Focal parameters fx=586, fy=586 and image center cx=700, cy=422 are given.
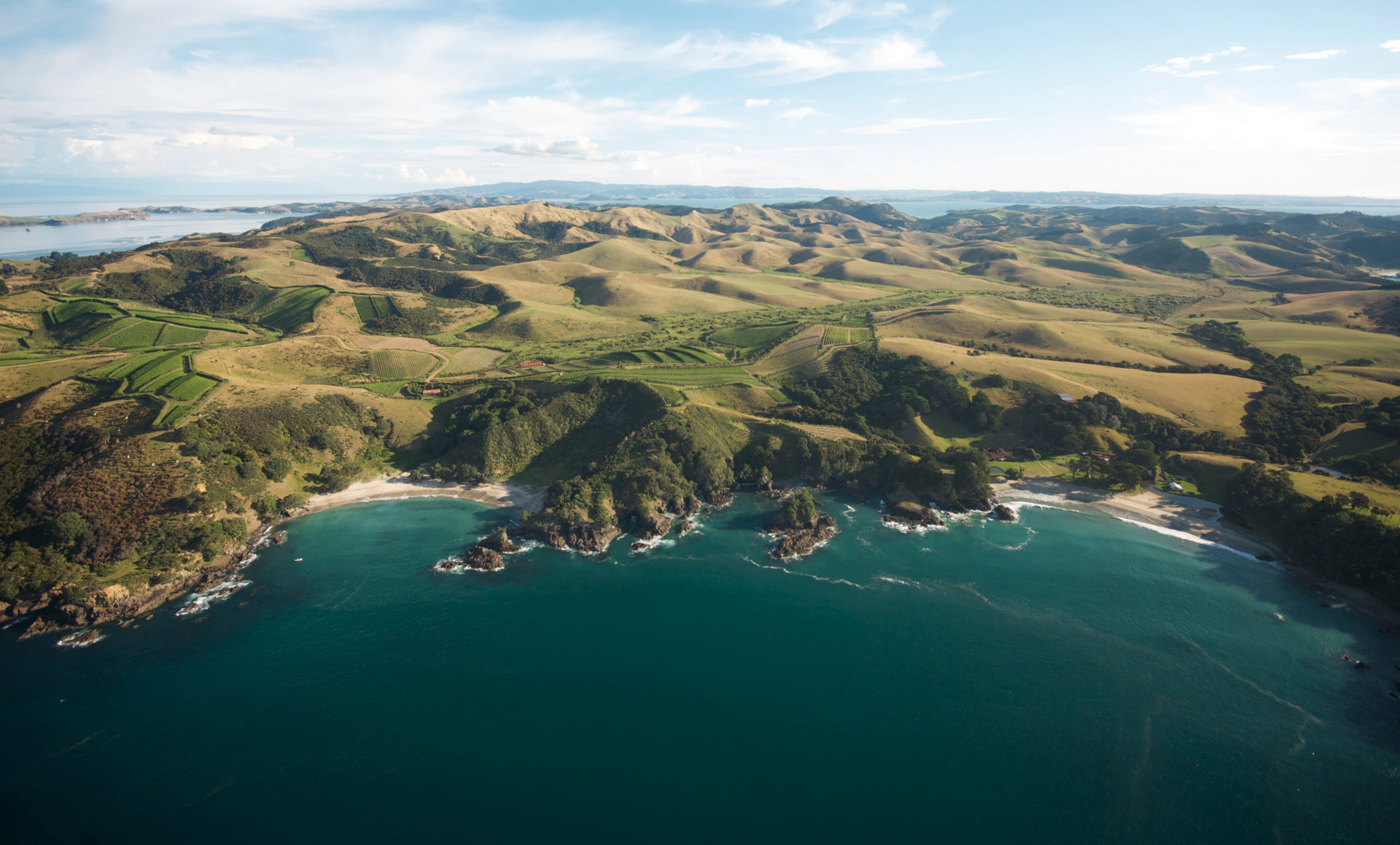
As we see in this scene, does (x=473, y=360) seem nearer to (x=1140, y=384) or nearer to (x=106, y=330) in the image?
(x=106, y=330)

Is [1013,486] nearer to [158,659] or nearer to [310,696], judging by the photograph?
[310,696]

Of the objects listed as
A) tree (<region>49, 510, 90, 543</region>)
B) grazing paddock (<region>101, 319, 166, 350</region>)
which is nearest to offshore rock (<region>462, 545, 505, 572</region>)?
tree (<region>49, 510, 90, 543</region>)

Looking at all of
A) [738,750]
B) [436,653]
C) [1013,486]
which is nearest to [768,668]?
[738,750]

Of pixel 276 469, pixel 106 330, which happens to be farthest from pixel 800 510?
pixel 106 330

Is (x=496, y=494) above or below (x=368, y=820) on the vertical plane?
above

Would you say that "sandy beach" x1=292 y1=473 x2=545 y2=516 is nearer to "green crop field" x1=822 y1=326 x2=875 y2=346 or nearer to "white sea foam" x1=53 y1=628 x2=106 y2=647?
"white sea foam" x1=53 y1=628 x2=106 y2=647

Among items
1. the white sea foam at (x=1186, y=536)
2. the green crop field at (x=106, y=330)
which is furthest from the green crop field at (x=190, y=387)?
the white sea foam at (x=1186, y=536)
